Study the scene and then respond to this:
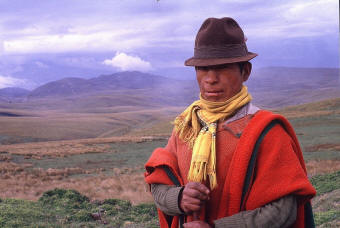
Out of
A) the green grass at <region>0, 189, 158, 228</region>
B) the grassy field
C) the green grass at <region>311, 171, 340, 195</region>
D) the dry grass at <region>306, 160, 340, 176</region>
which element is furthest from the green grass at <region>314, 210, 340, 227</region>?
the dry grass at <region>306, 160, 340, 176</region>

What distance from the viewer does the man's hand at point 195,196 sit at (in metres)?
2.15

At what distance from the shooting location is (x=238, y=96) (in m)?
2.33

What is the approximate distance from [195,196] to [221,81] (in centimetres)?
73

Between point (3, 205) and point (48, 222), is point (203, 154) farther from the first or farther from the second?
point (3, 205)

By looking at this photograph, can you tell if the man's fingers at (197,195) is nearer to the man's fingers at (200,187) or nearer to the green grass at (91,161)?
the man's fingers at (200,187)

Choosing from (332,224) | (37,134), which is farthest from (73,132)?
(332,224)

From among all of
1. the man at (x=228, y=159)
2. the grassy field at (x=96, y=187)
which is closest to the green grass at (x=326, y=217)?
the grassy field at (x=96, y=187)

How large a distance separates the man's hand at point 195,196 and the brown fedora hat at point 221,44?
748 millimetres

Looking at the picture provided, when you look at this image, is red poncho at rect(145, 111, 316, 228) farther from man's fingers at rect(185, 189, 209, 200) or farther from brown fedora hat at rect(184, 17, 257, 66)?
brown fedora hat at rect(184, 17, 257, 66)

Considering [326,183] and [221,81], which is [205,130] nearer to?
[221,81]

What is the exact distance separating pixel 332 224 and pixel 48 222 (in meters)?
6.04

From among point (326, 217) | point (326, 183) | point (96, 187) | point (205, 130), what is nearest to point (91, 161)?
point (96, 187)

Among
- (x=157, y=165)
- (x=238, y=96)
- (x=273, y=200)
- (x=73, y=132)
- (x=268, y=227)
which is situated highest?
(x=238, y=96)

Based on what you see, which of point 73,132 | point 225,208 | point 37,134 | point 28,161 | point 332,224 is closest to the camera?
point 225,208
